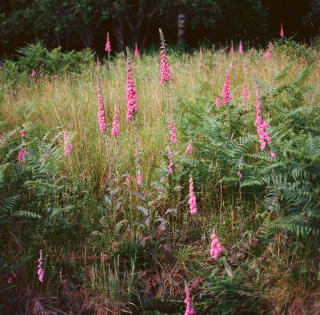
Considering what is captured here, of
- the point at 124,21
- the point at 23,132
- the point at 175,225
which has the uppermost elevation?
the point at 124,21

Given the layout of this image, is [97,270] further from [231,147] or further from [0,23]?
[0,23]

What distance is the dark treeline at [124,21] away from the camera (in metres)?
11.2

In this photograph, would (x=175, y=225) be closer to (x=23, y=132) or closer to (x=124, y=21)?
(x=23, y=132)

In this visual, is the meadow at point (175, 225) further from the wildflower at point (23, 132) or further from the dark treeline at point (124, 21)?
the dark treeline at point (124, 21)

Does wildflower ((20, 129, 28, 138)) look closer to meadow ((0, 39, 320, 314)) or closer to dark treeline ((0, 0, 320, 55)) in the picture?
meadow ((0, 39, 320, 314))

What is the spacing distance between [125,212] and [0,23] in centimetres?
1082

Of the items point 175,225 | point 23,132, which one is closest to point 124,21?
point 23,132

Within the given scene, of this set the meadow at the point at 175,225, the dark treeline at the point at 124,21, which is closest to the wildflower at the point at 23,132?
the meadow at the point at 175,225

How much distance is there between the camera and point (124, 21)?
12.6m

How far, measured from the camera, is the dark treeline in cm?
1116

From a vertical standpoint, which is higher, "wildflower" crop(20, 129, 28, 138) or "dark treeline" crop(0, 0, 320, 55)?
"dark treeline" crop(0, 0, 320, 55)

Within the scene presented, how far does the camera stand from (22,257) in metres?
2.65

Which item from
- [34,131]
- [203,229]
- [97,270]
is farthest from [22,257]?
[34,131]

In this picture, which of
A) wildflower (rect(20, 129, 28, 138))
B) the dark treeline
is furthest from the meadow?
the dark treeline
